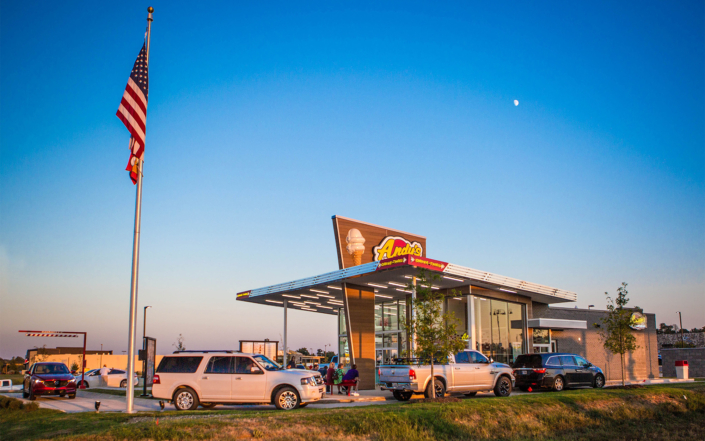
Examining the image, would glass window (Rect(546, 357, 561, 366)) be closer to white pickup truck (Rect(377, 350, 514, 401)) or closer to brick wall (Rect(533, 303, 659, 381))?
white pickup truck (Rect(377, 350, 514, 401))

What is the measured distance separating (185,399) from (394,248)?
16809 mm

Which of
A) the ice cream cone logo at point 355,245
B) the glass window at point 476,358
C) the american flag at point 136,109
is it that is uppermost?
the american flag at point 136,109

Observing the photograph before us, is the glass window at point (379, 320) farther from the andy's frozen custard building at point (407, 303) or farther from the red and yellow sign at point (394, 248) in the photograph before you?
the red and yellow sign at point (394, 248)

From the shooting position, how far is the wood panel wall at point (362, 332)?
2675 cm

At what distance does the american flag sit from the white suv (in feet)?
18.9

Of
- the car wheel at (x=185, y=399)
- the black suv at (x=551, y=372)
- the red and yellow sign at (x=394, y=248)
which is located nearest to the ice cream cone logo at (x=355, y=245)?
the red and yellow sign at (x=394, y=248)

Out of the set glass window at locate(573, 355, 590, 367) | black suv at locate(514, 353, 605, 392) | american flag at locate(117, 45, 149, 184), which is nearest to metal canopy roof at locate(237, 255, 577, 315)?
black suv at locate(514, 353, 605, 392)

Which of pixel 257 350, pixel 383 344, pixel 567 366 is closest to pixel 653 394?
pixel 567 366

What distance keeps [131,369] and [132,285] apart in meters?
2.28

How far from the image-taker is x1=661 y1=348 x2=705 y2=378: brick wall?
4062cm

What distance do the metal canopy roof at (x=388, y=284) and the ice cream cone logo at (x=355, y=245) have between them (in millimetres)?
1715

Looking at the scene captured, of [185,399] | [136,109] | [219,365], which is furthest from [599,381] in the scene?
[136,109]

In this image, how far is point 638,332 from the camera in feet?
123

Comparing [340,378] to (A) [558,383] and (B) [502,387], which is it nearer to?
(B) [502,387]
